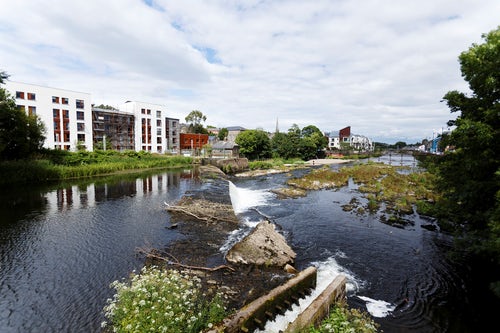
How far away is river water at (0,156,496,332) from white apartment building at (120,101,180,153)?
54.7m

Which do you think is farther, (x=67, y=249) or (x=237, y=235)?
(x=237, y=235)

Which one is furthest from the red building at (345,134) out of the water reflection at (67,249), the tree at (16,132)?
the tree at (16,132)

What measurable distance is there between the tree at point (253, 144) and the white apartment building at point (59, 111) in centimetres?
4145

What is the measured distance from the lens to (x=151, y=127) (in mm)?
82312

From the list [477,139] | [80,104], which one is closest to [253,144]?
[80,104]

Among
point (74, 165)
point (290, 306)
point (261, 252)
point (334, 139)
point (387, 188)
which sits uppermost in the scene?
point (334, 139)

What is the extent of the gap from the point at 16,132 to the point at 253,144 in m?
51.5

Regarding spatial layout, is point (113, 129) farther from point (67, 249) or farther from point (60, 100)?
point (67, 249)

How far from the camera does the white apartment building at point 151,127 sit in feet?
261

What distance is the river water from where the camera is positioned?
32.4ft

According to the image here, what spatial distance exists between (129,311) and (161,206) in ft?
A: 61.8

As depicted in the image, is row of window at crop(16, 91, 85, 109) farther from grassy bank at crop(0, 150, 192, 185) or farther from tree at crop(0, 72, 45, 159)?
grassy bank at crop(0, 150, 192, 185)

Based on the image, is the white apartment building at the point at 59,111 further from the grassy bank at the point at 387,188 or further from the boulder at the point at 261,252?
the boulder at the point at 261,252

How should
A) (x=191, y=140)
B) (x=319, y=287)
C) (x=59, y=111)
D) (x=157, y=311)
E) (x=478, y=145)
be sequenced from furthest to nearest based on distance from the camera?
(x=191, y=140)
(x=59, y=111)
(x=319, y=287)
(x=478, y=145)
(x=157, y=311)
